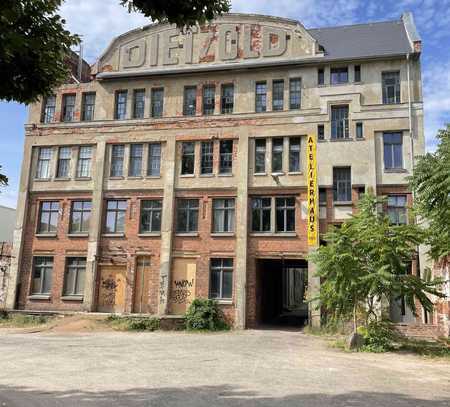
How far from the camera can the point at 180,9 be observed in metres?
5.68

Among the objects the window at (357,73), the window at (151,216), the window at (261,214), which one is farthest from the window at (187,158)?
the window at (357,73)

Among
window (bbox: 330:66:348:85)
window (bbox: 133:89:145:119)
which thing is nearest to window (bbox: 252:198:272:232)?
window (bbox: 330:66:348:85)

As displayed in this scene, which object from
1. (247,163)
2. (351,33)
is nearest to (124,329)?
(247,163)

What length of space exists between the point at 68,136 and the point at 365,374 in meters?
21.3

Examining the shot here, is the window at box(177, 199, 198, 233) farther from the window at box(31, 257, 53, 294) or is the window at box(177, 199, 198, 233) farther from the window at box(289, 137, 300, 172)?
the window at box(31, 257, 53, 294)

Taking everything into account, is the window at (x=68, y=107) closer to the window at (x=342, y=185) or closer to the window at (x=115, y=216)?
the window at (x=115, y=216)

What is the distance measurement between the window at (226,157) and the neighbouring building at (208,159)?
0.25ft

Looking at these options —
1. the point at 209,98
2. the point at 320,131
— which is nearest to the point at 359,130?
the point at 320,131

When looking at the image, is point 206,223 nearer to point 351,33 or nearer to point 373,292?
point 373,292

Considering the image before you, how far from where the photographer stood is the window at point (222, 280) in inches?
926

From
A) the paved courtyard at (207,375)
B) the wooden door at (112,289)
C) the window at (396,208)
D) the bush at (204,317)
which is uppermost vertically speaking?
the window at (396,208)

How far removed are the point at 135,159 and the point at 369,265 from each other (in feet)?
49.0

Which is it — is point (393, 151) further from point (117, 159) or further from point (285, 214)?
point (117, 159)

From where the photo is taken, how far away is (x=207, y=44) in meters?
25.8
